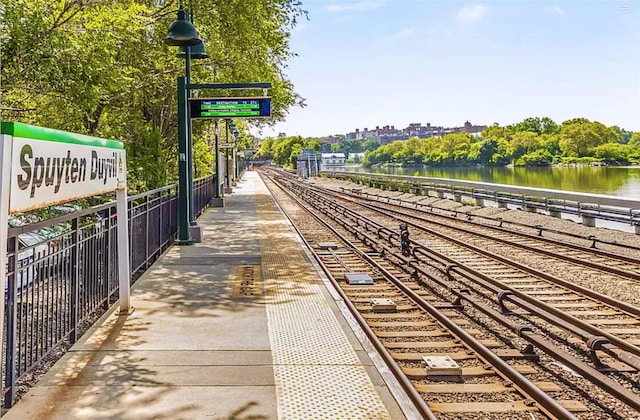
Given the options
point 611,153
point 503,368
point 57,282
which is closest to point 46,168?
point 57,282

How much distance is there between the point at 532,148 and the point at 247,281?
14407 cm

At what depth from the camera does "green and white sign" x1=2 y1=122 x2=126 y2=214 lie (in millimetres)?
3715

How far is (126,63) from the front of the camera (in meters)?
16.8

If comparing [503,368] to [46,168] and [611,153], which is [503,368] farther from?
[611,153]

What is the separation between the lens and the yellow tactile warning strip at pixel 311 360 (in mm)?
4328

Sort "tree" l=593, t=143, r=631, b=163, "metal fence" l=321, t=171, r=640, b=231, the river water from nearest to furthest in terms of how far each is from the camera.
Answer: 1. "metal fence" l=321, t=171, r=640, b=231
2. the river water
3. "tree" l=593, t=143, r=631, b=163

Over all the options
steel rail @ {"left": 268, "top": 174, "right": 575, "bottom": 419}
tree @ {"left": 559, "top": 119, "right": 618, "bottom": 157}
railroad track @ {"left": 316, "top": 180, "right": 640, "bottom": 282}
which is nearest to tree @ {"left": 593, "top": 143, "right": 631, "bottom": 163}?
tree @ {"left": 559, "top": 119, "right": 618, "bottom": 157}

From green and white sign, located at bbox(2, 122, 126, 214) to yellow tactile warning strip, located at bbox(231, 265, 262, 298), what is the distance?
292 centimetres

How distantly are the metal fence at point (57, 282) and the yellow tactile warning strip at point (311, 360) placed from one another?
2.11 m

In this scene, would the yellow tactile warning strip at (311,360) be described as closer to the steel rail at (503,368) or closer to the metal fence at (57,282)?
the steel rail at (503,368)

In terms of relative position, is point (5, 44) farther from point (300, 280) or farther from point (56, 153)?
point (300, 280)

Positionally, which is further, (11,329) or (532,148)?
(532,148)

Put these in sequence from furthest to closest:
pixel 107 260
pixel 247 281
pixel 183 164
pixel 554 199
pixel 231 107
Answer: pixel 554 199 < pixel 183 164 < pixel 231 107 < pixel 247 281 < pixel 107 260

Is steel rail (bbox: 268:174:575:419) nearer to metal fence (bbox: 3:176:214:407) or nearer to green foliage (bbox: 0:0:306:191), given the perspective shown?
metal fence (bbox: 3:176:214:407)
